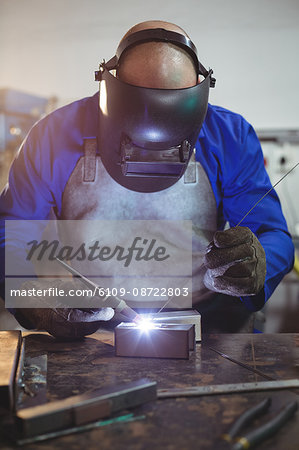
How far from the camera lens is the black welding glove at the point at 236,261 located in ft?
3.77

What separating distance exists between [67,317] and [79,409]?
0.54 meters

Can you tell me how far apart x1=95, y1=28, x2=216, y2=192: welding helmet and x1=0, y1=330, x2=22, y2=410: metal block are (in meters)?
0.56

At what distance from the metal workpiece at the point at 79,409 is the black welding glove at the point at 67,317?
448mm

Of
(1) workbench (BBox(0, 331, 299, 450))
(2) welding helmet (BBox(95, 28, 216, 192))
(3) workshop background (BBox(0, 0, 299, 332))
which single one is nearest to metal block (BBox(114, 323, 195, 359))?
(1) workbench (BBox(0, 331, 299, 450))

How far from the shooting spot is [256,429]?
0.63m

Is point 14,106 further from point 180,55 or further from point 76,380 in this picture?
point 76,380

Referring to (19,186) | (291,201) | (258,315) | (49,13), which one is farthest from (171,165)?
(49,13)

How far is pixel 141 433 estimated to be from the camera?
653 millimetres

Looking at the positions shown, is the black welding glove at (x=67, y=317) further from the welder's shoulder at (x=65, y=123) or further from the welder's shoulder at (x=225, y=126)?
the welder's shoulder at (x=225, y=126)

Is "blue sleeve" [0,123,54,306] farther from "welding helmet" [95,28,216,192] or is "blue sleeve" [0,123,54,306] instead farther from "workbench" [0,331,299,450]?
"workbench" [0,331,299,450]

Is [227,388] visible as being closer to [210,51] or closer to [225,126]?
[225,126]

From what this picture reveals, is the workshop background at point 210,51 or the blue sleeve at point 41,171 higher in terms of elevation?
the workshop background at point 210,51

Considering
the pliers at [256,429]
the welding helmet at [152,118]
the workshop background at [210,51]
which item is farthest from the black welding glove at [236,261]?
the workshop background at [210,51]

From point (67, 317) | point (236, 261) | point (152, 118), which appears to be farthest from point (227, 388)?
point (152, 118)
